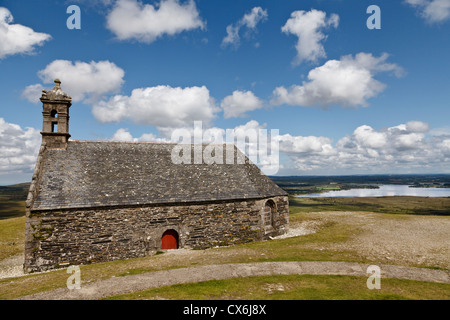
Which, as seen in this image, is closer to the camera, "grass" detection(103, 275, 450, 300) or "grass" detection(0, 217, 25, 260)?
"grass" detection(103, 275, 450, 300)

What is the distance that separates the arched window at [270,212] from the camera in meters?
22.3

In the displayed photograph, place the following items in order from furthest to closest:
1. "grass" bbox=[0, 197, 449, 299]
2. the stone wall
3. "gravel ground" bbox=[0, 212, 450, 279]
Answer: the stone wall
"gravel ground" bbox=[0, 212, 450, 279]
"grass" bbox=[0, 197, 449, 299]

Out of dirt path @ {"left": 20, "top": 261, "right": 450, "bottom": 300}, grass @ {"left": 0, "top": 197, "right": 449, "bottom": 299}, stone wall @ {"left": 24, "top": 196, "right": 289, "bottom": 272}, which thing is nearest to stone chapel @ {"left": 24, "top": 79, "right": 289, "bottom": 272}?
stone wall @ {"left": 24, "top": 196, "right": 289, "bottom": 272}

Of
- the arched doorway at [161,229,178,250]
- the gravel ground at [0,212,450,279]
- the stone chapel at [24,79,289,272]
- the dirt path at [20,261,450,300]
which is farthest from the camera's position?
the arched doorway at [161,229,178,250]

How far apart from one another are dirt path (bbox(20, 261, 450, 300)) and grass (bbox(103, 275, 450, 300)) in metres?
0.67

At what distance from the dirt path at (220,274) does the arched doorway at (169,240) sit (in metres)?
5.85

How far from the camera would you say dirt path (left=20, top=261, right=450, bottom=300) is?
10.2m

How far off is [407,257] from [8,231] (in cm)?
3630

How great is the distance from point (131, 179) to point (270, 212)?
515 inches

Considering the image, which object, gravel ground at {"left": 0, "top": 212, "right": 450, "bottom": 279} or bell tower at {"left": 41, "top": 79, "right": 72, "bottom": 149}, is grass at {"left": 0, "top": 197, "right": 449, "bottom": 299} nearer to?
gravel ground at {"left": 0, "top": 212, "right": 450, "bottom": 279}

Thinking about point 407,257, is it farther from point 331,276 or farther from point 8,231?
point 8,231

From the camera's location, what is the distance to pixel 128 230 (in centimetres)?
1725
